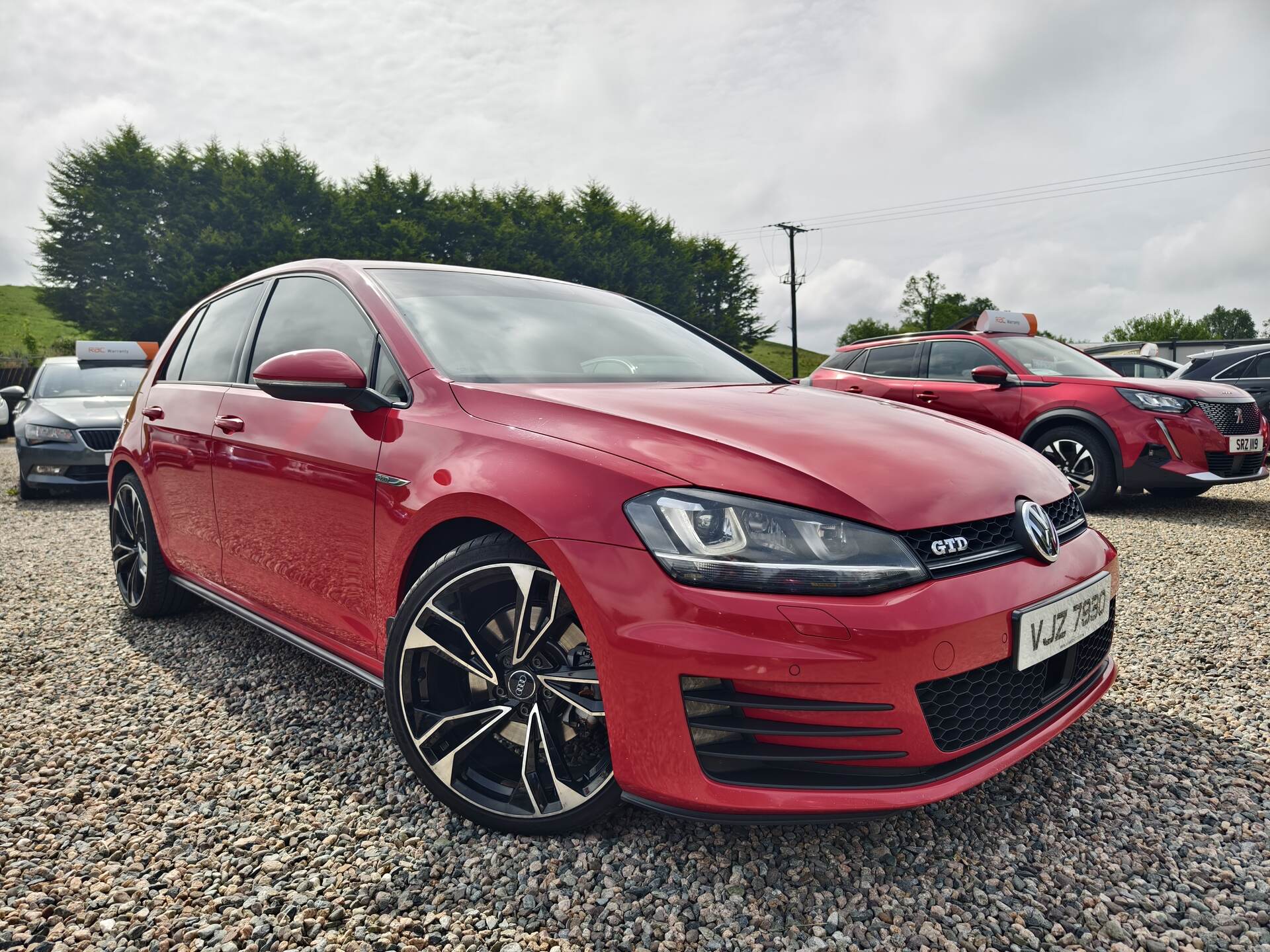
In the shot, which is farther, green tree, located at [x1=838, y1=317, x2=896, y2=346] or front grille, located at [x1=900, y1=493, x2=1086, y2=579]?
green tree, located at [x1=838, y1=317, x2=896, y2=346]

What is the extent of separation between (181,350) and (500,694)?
2.82 meters

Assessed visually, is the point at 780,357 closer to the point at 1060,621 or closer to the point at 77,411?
the point at 77,411

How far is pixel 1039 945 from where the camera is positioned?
165 centimetres

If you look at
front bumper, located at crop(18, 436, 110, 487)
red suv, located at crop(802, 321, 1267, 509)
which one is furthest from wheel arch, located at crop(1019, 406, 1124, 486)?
front bumper, located at crop(18, 436, 110, 487)

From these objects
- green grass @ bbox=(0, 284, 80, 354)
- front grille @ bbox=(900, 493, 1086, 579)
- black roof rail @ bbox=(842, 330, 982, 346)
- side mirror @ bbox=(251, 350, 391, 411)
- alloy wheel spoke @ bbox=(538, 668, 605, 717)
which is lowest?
alloy wheel spoke @ bbox=(538, 668, 605, 717)

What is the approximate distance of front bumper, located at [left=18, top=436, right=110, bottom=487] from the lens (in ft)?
27.8

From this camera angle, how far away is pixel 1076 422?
6828 mm

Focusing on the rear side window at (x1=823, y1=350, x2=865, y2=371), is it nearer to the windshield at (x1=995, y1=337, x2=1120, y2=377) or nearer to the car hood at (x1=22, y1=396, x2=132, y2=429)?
the windshield at (x1=995, y1=337, x2=1120, y2=377)

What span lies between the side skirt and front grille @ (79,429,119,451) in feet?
20.3

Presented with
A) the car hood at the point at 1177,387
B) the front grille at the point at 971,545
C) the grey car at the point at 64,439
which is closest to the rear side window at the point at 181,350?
the front grille at the point at 971,545

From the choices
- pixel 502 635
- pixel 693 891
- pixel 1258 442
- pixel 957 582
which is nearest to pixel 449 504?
pixel 502 635

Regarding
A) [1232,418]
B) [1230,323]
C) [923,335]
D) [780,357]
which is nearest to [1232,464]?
[1232,418]

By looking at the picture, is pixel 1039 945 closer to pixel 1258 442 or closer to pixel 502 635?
Answer: pixel 502 635

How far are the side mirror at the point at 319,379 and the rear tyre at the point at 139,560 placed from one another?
189 cm
